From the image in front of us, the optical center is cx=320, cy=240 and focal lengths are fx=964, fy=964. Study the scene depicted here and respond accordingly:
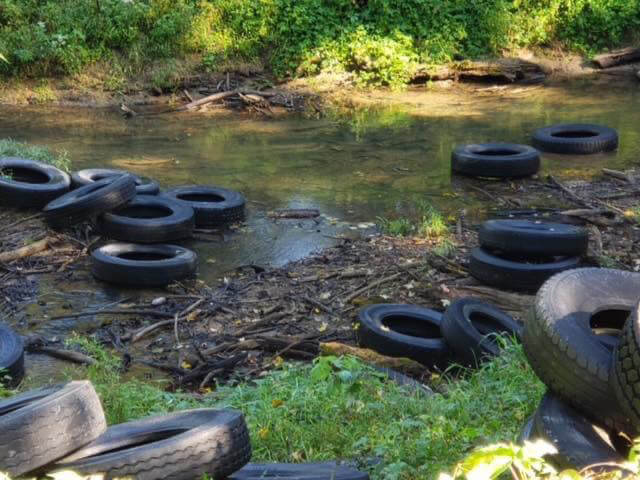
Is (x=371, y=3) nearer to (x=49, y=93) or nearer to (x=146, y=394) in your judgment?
(x=49, y=93)

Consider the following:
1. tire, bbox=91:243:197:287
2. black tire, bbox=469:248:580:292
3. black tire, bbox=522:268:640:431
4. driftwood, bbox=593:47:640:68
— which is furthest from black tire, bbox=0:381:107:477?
driftwood, bbox=593:47:640:68

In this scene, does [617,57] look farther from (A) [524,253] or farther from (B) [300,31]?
(A) [524,253]

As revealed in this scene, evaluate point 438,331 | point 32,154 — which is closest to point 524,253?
point 438,331

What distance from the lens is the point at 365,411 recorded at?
4.87 meters

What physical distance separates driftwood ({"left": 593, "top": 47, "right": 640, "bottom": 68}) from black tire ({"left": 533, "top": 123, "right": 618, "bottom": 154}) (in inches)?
248

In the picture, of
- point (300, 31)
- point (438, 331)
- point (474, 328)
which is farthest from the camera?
point (300, 31)

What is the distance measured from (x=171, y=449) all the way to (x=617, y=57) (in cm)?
1703

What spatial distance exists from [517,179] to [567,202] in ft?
3.67

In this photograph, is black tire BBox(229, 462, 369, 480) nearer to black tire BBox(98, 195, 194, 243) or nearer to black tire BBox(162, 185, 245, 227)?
black tire BBox(98, 195, 194, 243)

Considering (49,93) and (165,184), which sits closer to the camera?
(165,184)

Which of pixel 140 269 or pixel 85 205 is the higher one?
pixel 85 205

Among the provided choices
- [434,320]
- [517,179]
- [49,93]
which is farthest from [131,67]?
[434,320]

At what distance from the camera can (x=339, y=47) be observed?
1816cm

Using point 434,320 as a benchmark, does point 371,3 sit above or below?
above
